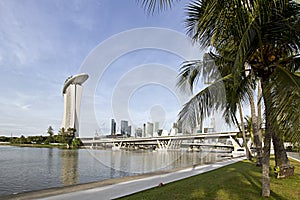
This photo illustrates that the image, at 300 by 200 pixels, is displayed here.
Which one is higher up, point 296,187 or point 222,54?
point 222,54

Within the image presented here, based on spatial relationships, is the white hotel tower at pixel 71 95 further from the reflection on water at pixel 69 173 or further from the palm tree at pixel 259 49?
the palm tree at pixel 259 49

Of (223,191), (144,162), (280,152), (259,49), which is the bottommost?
(144,162)

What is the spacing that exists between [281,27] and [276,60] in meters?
0.81

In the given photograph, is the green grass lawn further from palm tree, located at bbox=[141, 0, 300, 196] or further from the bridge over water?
the bridge over water

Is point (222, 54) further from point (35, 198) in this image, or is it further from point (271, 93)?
point (35, 198)

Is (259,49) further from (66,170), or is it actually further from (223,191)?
(66,170)

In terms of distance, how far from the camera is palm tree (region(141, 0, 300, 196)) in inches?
149

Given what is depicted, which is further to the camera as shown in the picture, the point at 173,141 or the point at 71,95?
the point at 71,95

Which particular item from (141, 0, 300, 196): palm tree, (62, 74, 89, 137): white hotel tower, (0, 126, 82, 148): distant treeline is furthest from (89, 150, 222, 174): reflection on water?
(62, 74, 89, 137): white hotel tower

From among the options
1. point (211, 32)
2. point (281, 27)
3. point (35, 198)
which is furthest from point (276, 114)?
point (35, 198)

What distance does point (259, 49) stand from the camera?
512 centimetres

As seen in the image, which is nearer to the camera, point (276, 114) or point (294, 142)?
point (294, 142)

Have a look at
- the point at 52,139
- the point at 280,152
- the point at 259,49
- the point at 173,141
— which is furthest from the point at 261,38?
the point at 52,139

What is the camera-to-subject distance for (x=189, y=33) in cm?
598
